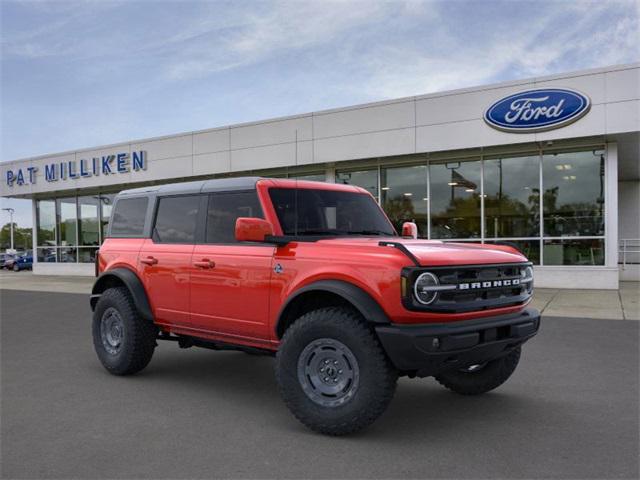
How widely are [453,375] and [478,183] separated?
11.9 metres

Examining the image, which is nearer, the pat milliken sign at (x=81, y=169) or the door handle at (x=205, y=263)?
the door handle at (x=205, y=263)

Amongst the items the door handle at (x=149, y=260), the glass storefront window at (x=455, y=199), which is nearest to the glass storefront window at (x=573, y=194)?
the glass storefront window at (x=455, y=199)

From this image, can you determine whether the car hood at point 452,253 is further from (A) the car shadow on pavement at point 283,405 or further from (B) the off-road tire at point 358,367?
(A) the car shadow on pavement at point 283,405

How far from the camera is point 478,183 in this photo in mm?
16156

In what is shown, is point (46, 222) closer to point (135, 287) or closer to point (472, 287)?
point (135, 287)

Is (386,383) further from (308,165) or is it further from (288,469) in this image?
(308,165)

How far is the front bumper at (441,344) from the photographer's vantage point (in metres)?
3.72

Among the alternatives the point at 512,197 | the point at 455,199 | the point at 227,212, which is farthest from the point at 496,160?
the point at 227,212

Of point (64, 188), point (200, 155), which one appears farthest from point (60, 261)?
point (200, 155)

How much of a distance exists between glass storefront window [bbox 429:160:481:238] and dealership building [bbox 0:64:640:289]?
30mm

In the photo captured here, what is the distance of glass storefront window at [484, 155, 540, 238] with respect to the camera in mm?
15398

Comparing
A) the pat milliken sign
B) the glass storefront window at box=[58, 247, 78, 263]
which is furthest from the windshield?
the glass storefront window at box=[58, 247, 78, 263]

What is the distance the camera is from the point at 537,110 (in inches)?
563

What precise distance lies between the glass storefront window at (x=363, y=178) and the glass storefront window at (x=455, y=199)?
1846 millimetres
